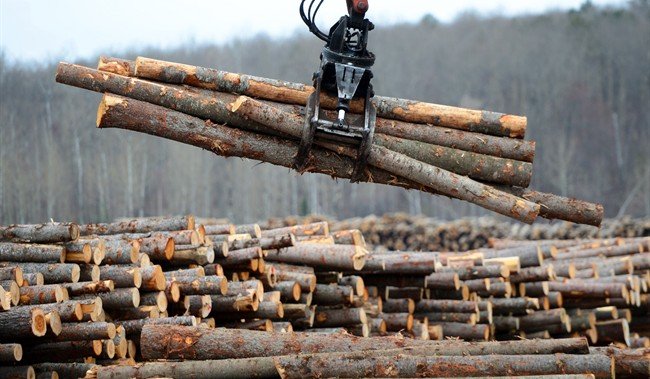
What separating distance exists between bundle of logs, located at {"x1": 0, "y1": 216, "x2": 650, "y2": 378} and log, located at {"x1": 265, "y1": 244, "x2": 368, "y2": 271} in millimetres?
19

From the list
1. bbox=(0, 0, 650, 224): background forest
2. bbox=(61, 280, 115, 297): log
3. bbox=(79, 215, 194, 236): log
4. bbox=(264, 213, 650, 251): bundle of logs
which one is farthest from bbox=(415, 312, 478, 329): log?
bbox=(0, 0, 650, 224): background forest

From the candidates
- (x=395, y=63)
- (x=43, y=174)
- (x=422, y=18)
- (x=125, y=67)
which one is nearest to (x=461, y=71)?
(x=395, y=63)

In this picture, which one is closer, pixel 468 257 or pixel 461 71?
pixel 468 257

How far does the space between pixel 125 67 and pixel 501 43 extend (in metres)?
52.6

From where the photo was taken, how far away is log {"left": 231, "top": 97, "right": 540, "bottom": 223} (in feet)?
26.7

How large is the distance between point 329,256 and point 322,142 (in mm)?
4284

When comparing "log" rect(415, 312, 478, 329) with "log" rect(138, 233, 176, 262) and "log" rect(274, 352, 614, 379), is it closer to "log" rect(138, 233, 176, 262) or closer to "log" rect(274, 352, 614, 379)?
"log" rect(138, 233, 176, 262)

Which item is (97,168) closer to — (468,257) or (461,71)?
(468,257)

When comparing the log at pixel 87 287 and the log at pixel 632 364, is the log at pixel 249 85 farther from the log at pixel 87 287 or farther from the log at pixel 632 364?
the log at pixel 632 364

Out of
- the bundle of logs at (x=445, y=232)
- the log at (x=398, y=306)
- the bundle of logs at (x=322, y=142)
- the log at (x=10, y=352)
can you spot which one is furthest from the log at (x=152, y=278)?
the bundle of logs at (x=445, y=232)

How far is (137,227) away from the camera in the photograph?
1166cm

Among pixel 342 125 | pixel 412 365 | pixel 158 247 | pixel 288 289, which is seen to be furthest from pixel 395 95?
pixel 412 365

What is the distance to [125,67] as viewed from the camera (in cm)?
882

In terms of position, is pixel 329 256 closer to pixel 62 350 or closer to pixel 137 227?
pixel 137 227
